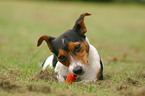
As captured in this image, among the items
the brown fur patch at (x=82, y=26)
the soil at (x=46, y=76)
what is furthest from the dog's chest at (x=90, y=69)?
the brown fur patch at (x=82, y=26)

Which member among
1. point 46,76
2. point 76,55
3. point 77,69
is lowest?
point 46,76

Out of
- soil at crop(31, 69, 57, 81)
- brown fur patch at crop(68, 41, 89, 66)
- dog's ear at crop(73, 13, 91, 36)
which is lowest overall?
soil at crop(31, 69, 57, 81)

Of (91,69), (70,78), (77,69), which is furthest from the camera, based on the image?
(91,69)

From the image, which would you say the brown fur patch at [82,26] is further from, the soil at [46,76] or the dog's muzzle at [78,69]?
the soil at [46,76]

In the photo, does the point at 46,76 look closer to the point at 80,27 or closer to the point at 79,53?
the point at 79,53

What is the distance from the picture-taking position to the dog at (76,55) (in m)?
4.67

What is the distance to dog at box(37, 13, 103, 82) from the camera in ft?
15.3

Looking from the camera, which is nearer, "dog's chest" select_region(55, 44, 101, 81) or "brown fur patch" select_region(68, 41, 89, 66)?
"brown fur patch" select_region(68, 41, 89, 66)

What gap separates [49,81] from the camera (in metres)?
4.91

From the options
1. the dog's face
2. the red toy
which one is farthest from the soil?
the dog's face

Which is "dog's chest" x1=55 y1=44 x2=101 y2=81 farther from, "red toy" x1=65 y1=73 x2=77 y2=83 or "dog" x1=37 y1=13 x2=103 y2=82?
"red toy" x1=65 y1=73 x2=77 y2=83

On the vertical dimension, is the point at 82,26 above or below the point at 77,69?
above

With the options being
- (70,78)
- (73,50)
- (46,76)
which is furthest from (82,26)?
(46,76)

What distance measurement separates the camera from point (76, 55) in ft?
15.4
